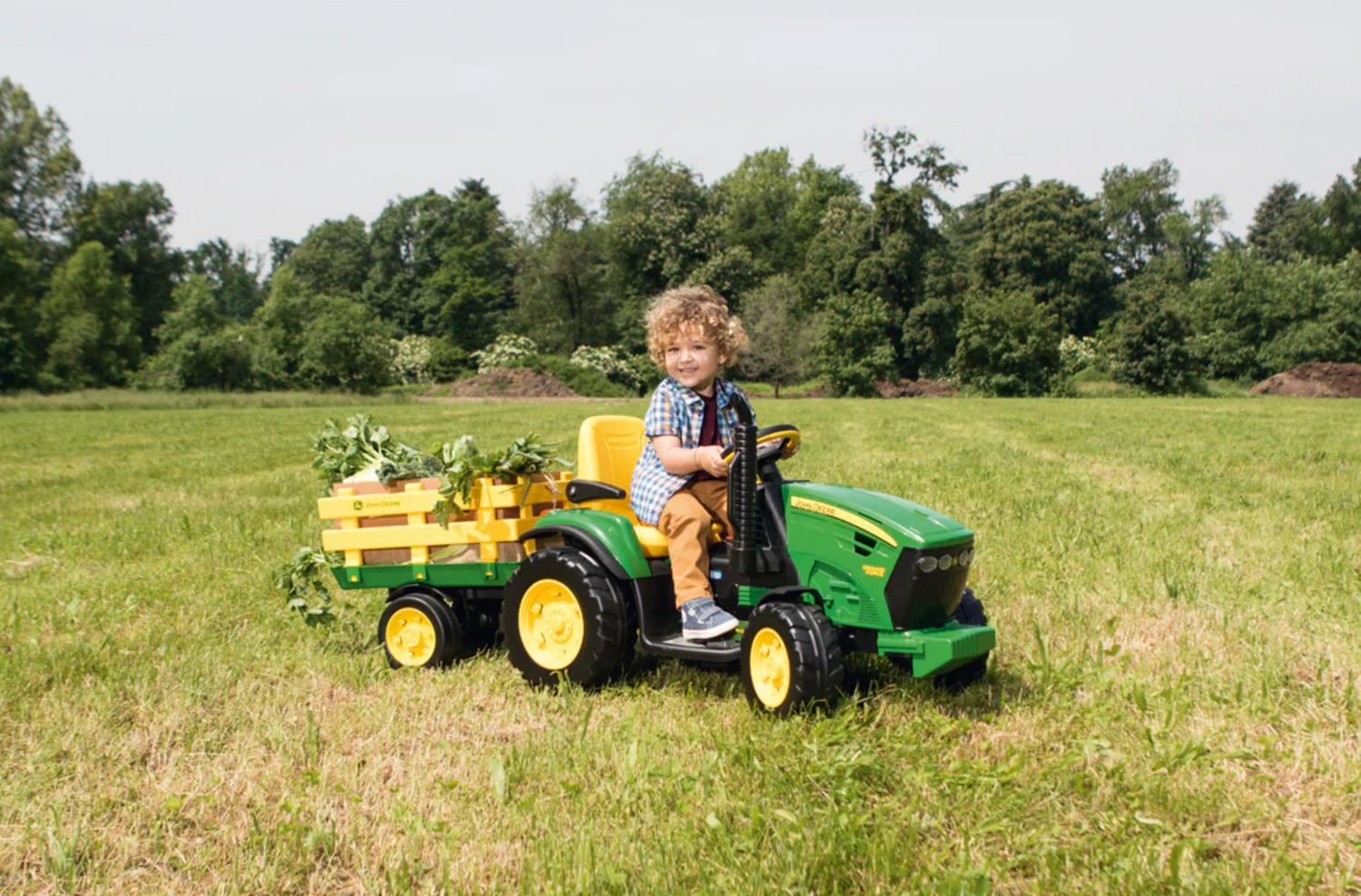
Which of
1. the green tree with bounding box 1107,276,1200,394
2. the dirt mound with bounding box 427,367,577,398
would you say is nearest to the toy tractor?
the green tree with bounding box 1107,276,1200,394

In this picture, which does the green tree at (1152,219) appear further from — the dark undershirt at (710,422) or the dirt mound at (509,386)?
the dark undershirt at (710,422)

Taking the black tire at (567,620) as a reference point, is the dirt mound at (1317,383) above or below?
above

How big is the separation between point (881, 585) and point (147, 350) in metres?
73.2

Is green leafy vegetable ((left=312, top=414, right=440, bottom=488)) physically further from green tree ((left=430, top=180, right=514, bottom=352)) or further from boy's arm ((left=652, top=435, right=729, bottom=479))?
green tree ((left=430, top=180, right=514, bottom=352))

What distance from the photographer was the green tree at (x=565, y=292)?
6462cm

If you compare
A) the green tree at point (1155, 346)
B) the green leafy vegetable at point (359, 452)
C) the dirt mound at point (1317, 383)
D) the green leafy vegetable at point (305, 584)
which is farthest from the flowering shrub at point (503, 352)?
the green leafy vegetable at point (305, 584)

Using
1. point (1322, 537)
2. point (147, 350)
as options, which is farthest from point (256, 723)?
point (147, 350)

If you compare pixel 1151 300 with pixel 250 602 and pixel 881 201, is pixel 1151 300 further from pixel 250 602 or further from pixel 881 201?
pixel 250 602

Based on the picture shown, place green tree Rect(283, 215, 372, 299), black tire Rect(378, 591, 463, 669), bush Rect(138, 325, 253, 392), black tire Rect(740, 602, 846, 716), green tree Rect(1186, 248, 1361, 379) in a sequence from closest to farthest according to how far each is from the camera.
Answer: black tire Rect(740, 602, 846, 716) < black tire Rect(378, 591, 463, 669) < bush Rect(138, 325, 253, 392) < green tree Rect(1186, 248, 1361, 379) < green tree Rect(283, 215, 372, 299)

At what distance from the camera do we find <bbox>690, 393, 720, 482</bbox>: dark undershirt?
4.36 meters

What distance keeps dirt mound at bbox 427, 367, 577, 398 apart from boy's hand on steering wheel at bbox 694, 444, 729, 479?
4459 cm

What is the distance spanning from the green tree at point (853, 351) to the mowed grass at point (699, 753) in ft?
132

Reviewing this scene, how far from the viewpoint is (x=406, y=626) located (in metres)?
4.82

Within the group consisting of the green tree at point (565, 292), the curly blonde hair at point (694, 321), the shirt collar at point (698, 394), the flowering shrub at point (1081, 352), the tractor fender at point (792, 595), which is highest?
the green tree at point (565, 292)
